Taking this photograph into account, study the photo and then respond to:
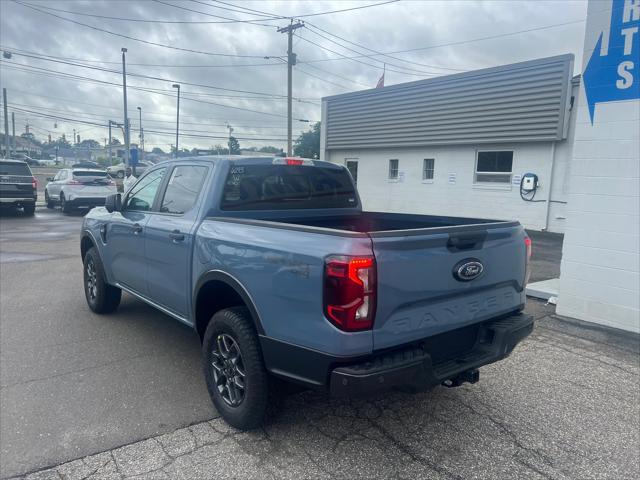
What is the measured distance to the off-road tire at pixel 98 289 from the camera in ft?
18.3

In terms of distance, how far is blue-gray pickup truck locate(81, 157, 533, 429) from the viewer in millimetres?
2529

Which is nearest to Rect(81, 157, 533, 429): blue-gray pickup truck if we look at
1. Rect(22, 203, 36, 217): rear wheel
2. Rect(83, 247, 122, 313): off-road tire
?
Rect(83, 247, 122, 313): off-road tire

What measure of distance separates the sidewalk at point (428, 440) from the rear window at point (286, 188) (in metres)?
1.64

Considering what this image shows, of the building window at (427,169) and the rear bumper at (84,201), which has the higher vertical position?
the building window at (427,169)

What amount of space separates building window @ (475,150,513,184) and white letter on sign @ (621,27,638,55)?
9403mm

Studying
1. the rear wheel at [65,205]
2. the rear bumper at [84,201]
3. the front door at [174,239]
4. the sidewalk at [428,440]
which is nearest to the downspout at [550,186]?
the sidewalk at [428,440]

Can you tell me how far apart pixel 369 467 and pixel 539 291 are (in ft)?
16.6

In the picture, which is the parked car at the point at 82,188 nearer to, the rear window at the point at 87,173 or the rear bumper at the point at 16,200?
the rear window at the point at 87,173

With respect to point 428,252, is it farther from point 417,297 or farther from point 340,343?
point 340,343

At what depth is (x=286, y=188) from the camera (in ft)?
13.9

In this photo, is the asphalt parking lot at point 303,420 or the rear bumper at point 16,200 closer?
the asphalt parking lot at point 303,420

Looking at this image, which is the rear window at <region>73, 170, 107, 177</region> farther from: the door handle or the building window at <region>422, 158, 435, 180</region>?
the door handle

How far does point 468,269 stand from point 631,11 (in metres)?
4.55

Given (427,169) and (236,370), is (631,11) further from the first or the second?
(427,169)
